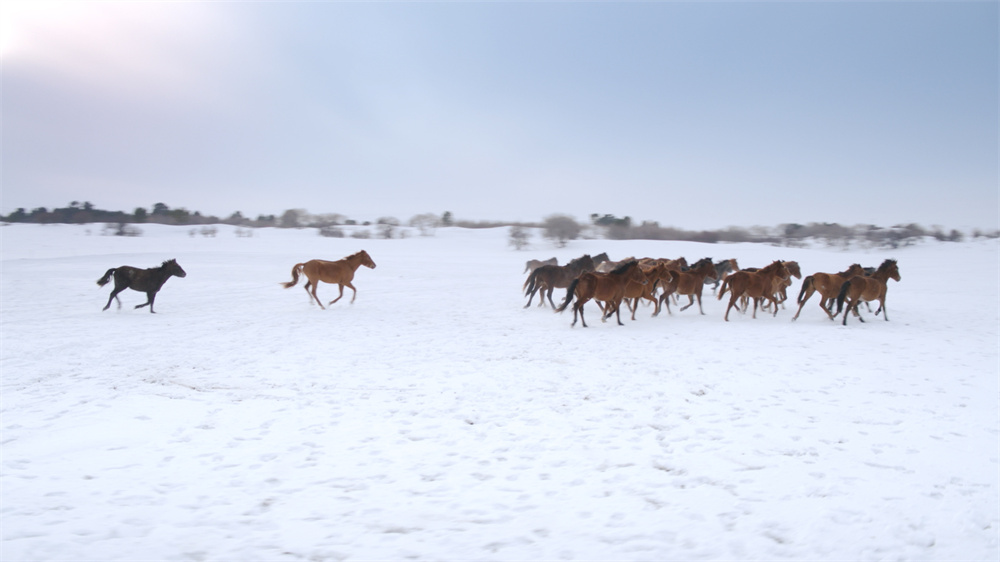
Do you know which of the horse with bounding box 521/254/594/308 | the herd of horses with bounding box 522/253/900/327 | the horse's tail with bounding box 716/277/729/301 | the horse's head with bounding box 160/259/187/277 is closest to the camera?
the herd of horses with bounding box 522/253/900/327

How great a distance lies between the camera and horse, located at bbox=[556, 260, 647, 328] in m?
9.99

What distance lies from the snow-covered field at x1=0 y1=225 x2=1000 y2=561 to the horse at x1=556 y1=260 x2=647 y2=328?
749 mm

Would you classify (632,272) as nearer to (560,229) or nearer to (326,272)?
Result: (326,272)

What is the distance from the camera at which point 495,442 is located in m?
4.31

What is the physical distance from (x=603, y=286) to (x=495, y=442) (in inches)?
253

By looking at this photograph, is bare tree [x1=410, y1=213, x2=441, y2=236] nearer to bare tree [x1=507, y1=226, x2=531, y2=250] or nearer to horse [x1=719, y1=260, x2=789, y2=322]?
bare tree [x1=507, y1=226, x2=531, y2=250]

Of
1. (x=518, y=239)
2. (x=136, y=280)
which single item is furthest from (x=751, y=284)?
(x=518, y=239)

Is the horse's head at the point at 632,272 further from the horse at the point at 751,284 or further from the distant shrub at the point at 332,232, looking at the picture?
the distant shrub at the point at 332,232

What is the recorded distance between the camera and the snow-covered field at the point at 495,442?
2.94 metres

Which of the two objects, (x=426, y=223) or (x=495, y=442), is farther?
(x=426, y=223)

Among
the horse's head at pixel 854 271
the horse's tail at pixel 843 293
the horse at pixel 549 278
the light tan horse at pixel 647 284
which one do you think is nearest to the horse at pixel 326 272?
the horse at pixel 549 278

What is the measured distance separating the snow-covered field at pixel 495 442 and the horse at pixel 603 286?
2.46 ft

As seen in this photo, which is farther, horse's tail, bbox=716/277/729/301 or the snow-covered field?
horse's tail, bbox=716/277/729/301

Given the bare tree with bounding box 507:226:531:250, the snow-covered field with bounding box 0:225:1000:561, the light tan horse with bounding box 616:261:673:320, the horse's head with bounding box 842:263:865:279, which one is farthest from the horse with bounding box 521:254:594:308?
the bare tree with bounding box 507:226:531:250
